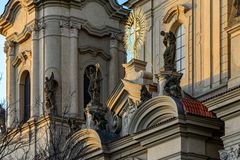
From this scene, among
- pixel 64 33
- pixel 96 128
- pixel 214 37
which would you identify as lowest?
pixel 96 128

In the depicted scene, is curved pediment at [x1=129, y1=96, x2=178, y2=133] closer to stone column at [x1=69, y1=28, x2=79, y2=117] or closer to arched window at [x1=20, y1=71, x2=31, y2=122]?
stone column at [x1=69, y1=28, x2=79, y2=117]

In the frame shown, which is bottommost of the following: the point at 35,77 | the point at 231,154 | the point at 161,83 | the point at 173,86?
the point at 231,154

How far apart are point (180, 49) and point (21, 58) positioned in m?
8.45

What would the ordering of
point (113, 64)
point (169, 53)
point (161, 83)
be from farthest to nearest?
1. point (113, 64)
2. point (161, 83)
3. point (169, 53)

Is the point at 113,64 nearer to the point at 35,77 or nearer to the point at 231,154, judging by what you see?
the point at 35,77

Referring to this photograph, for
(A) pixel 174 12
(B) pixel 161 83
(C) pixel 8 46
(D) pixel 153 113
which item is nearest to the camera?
(D) pixel 153 113

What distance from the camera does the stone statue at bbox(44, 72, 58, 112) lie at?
37.1 metres

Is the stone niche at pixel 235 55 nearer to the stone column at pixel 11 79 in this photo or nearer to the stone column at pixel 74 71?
the stone column at pixel 74 71

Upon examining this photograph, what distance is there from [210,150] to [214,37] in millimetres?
4258

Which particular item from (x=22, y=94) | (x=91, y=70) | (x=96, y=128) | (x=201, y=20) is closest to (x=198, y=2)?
(x=201, y=20)

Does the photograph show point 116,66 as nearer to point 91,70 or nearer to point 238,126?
point 91,70

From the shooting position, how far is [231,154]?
26.1 metres

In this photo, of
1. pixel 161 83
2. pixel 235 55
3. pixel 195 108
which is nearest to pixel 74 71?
pixel 161 83

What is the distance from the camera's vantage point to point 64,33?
38.7m
